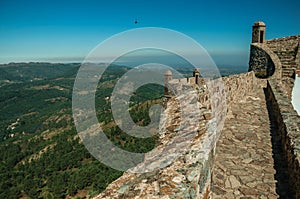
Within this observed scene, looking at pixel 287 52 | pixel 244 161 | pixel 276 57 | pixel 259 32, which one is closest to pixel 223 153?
pixel 244 161

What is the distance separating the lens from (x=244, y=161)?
4164mm

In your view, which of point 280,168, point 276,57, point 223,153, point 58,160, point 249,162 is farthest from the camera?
point 58,160

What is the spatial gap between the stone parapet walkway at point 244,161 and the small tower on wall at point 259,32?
12.4 metres

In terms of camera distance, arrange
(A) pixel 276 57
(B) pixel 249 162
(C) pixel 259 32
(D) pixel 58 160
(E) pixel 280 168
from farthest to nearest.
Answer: (D) pixel 58 160
(C) pixel 259 32
(A) pixel 276 57
(B) pixel 249 162
(E) pixel 280 168

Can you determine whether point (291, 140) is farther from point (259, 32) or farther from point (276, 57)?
point (259, 32)

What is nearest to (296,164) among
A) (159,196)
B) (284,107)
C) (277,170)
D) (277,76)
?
(277,170)

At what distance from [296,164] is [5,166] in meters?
89.2

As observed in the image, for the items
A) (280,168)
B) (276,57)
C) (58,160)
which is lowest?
(58,160)

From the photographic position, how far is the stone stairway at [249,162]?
129 inches

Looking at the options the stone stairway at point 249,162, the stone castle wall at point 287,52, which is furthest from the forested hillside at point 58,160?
the stone stairway at point 249,162

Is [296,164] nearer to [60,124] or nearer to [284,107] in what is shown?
[284,107]

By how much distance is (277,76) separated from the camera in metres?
14.9

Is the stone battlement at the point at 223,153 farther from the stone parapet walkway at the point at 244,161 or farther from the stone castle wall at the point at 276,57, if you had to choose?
the stone castle wall at the point at 276,57

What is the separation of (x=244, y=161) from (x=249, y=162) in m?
0.09
